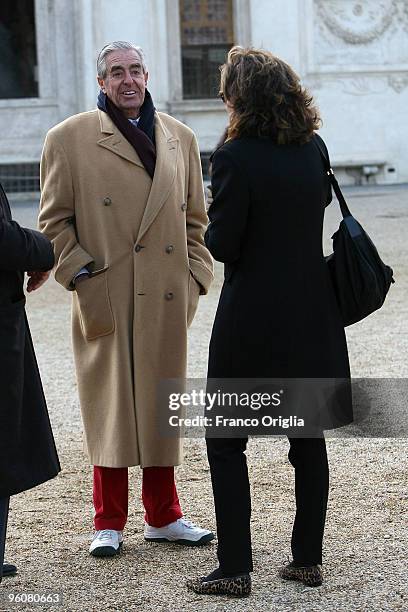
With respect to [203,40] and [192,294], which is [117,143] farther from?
[203,40]

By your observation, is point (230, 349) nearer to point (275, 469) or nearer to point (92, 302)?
point (92, 302)

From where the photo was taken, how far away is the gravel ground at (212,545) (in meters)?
3.72

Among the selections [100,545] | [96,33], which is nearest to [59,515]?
[100,545]

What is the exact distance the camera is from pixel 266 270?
12.0 ft

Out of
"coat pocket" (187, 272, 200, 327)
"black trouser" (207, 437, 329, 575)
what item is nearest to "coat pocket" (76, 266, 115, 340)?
"coat pocket" (187, 272, 200, 327)

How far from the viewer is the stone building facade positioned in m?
24.9

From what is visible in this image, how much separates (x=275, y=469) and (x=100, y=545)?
136 cm

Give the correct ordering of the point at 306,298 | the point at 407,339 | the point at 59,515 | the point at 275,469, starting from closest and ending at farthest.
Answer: the point at 306,298
the point at 59,515
the point at 275,469
the point at 407,339

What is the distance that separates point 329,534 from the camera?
4371mm

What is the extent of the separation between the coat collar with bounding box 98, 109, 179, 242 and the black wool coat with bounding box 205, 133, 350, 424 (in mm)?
607

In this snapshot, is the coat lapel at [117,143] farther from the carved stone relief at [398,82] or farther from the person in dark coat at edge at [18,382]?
the carved stone relief at [398,82]

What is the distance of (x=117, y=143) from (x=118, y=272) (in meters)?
0.45

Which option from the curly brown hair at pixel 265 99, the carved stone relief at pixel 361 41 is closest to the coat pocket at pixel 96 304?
the curly brown hair at pixel 265 99

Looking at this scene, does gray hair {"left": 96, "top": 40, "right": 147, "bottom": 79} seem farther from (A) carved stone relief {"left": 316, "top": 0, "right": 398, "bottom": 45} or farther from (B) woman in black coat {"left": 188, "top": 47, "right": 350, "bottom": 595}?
(A) carved stone relief {"left": 316, "top": 0, "right": 398, "bottom": 45}
